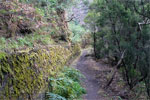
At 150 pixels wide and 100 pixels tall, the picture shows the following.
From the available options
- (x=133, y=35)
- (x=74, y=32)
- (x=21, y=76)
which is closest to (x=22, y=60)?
(x=21, y=76)

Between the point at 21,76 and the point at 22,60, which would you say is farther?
the point at 22,60

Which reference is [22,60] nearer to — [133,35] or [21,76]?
[21,76]

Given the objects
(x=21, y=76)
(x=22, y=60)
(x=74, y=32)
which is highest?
(x=22, y=60)

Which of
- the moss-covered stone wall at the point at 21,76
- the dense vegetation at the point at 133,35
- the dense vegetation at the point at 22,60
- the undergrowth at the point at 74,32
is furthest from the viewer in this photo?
the undergrowth at the point at 74,32

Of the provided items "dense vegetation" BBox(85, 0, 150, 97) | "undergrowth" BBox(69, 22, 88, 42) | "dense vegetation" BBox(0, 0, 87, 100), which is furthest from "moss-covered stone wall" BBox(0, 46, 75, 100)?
"undergrowth" BBox(69, 22, 88, 42)

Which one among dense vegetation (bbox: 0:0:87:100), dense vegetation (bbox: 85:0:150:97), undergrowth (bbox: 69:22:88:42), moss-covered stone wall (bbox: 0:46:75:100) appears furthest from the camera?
undergrowth (bbox: 69:22:88:42)

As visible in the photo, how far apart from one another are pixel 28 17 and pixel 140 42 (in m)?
6.54

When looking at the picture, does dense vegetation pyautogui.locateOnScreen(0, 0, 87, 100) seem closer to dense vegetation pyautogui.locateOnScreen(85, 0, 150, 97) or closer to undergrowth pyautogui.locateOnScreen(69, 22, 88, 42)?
dense vegetation pyautogui.locateOnScreen(85, 0, 150, 97)

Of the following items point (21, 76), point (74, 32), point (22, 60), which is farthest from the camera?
point (74, 32)

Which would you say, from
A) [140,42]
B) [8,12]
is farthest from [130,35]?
[8,12]

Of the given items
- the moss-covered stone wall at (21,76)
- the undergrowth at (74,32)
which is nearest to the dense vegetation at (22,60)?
the moss-covered stone wall at (21,76)

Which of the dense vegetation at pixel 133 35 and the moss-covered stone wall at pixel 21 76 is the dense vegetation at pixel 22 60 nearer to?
the moss-covered stone wall at pixel 21 76

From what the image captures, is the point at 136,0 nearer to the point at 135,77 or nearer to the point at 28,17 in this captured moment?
the point at 135,77

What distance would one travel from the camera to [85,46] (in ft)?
122
